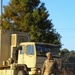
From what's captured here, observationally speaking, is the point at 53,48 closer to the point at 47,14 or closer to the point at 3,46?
the point at 3,46

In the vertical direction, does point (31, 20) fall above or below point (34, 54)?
above

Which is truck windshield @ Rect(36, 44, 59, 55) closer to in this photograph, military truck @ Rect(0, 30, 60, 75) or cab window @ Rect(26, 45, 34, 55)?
military truck @ Rect(0, 30, 60, 75)

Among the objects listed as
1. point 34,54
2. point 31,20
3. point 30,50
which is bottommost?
point 34,54

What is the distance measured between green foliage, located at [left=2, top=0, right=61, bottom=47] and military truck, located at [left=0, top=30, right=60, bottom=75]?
14.5 metres

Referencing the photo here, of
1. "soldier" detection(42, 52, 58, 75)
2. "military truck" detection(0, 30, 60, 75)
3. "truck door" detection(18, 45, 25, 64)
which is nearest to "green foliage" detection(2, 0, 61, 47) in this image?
"military truck" detection(0, 30, 60, 75)

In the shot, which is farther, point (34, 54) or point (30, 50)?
point (30, 50)

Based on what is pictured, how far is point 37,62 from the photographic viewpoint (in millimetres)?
18891

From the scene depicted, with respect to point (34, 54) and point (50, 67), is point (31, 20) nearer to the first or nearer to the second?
point (34, 54)

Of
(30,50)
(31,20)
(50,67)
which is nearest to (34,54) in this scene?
(30,50)

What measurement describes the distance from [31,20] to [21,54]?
18.0 metres

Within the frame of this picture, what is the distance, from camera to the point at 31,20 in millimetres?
37500

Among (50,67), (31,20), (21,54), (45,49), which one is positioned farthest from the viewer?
(31,20)

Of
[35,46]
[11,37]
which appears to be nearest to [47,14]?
[11,37]

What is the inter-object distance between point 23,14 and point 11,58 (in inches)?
707
